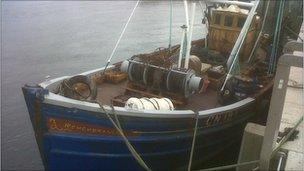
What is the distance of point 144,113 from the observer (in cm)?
841

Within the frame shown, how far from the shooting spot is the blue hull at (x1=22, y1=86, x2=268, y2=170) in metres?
7.95

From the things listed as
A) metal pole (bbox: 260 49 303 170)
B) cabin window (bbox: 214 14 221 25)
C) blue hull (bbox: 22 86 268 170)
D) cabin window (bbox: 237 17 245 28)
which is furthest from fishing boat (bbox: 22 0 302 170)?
cabin window (bbox: 214 14 221 25)

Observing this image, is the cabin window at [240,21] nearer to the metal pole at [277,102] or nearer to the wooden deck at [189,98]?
the wooden deck at [189,98]

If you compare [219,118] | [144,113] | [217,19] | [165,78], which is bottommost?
[219,118]

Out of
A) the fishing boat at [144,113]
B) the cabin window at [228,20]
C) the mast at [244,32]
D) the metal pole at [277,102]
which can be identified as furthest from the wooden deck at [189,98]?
the metal pole at [277,102]

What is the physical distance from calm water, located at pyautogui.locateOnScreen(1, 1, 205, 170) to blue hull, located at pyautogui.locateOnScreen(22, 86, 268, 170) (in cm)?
492

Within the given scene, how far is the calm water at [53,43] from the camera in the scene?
15.3 meters

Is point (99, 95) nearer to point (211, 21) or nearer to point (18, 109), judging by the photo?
point (211, 21)

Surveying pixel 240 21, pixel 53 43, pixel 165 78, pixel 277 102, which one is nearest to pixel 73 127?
pixel 165 78

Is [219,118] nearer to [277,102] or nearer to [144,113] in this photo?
[144,113]

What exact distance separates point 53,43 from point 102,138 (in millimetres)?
24499

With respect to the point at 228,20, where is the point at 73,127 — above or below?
below

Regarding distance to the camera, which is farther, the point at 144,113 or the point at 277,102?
the point at 144,113

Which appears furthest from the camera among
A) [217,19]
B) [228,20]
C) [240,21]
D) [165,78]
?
[217,19]
